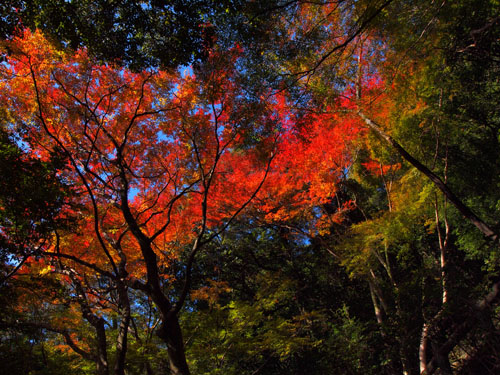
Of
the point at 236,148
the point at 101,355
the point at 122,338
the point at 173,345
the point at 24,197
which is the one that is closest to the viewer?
the point at 24,197

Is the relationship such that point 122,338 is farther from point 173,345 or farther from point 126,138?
point 126,138

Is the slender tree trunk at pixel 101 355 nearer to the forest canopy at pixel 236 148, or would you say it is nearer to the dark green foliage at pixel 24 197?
the forest canopy at pixel 236 148

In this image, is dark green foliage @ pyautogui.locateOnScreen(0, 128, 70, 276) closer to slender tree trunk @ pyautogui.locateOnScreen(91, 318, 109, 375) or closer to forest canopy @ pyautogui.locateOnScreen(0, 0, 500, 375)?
forest canopy @ pyautogui.locateOnScreen(0, 0, 500, 375)

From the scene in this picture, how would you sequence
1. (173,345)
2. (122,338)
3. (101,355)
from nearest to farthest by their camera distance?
(173,345) < (122,338) < (101,355)

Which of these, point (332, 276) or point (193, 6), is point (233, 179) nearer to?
point (332, 276)

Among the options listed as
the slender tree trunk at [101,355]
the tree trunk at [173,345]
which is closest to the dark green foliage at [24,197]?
the slender tree trunk at [101,355]

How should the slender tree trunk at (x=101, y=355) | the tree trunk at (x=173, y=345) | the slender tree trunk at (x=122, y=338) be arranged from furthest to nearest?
the slender tree trunk at (x=101, y=355), the slender tree trunk at (x=122, y=338), the tree trunk at (x=173, y=345)

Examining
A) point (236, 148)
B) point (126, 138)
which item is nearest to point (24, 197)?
point (126, 138)

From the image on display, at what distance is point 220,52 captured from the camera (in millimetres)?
5785

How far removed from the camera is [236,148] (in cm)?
814

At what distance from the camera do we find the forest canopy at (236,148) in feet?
14.4

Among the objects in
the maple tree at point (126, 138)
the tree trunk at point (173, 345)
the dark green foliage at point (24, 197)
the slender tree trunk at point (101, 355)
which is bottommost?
the tree trunk at point (173, 345)

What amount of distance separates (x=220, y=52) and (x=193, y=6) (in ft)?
5.14

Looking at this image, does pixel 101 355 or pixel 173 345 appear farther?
pixel 101 355
